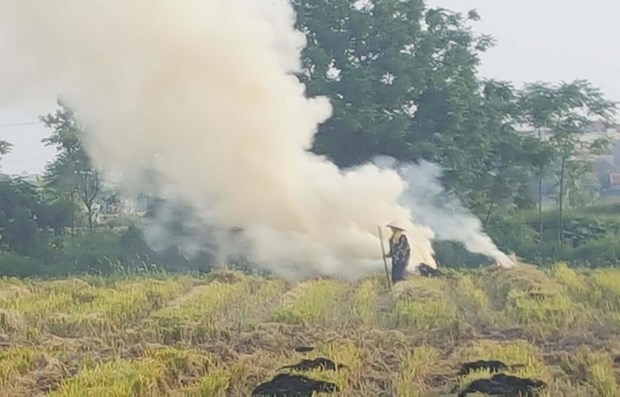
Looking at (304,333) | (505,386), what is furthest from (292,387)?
(304,333)

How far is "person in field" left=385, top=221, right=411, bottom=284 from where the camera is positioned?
16.7 meters

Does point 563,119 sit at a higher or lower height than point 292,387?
higher

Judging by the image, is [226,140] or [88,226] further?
[88,226]

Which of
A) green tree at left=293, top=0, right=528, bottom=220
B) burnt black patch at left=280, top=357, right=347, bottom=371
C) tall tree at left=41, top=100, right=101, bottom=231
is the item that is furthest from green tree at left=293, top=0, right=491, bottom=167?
burnt black patch at left=280, top=357, right=347, bottom=371

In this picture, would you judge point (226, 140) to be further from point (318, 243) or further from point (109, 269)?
point (109, 269)

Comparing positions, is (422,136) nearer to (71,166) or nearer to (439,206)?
(439,206)

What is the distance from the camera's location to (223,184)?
1848 centimetres

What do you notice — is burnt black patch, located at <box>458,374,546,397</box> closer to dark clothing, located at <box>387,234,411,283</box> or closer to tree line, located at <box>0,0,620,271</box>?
dark clothing, located at <box>387,234,411,283</box>

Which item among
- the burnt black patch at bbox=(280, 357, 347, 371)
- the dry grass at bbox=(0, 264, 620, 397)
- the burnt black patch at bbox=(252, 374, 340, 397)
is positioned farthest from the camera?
the burnt black patch at bbox=(280, 357, 347, 371)

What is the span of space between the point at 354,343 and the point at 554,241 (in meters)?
15.3

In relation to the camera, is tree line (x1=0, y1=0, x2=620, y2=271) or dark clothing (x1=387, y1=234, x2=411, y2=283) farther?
tree line (x1=0, y1=0, x2=620, y2=271)

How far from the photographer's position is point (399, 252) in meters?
16.7

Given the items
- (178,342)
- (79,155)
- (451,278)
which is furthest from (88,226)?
(178,342)

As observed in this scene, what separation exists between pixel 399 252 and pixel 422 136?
25.1 ft
